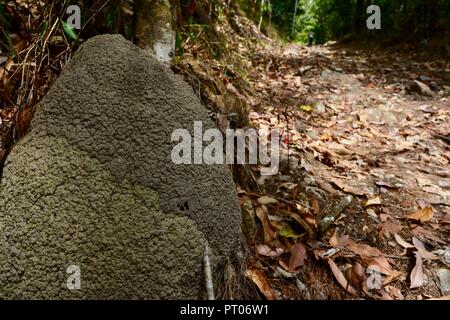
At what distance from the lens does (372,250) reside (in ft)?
7.09

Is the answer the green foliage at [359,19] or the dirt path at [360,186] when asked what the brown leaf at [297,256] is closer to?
the dirt path at [360,186]

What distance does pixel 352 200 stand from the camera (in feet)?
8.45

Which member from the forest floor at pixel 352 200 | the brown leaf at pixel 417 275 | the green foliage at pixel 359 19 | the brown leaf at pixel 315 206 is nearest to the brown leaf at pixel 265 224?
the forest floor at pixel 352 200

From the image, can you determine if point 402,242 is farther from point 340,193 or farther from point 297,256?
point 297,256

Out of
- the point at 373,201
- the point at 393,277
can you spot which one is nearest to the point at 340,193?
the point at 373,201

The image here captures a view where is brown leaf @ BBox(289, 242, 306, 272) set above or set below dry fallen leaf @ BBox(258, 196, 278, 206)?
below

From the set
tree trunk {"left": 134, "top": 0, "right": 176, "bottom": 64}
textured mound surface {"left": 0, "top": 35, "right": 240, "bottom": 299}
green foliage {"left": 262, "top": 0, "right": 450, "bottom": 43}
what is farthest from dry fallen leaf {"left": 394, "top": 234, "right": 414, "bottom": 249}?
green foliage {"left": 262, "top": 0, "right": 450, "bottom": 43}

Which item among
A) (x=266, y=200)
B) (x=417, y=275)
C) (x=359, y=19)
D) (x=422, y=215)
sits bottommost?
(x=417, y=275)

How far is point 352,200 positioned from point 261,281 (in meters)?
1.11

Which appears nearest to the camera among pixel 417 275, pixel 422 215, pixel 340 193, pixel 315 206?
pixel 417 275

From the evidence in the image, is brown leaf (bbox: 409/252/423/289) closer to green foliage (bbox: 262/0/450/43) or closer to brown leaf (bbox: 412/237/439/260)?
brown leaf (bbox: 412/237/439/260)

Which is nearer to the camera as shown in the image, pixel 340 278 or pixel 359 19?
pixel 340 278

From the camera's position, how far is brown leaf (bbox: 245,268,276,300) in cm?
173
